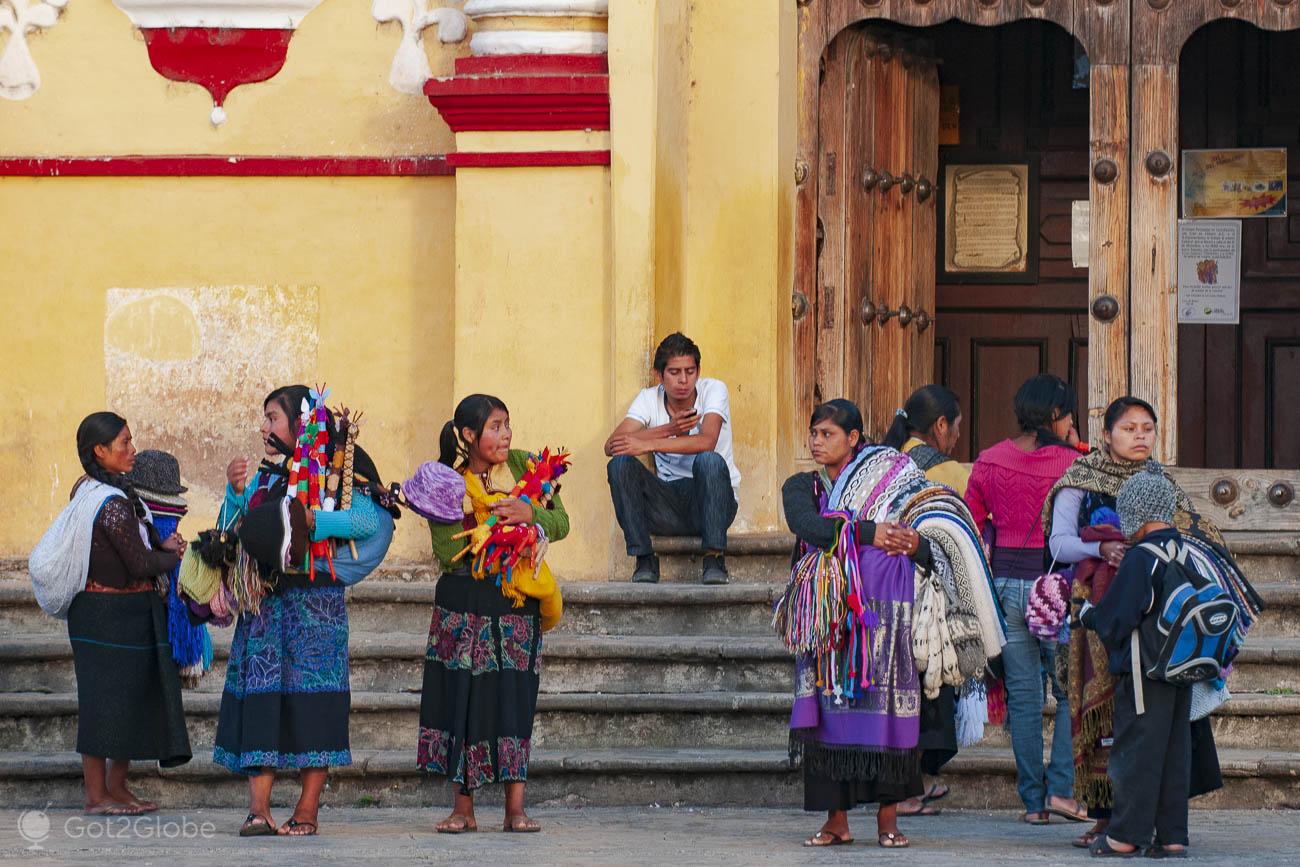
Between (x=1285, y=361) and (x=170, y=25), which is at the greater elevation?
(x=170, y=25)

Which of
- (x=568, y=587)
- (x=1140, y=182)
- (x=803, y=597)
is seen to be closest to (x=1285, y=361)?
(x=1140, y=182)

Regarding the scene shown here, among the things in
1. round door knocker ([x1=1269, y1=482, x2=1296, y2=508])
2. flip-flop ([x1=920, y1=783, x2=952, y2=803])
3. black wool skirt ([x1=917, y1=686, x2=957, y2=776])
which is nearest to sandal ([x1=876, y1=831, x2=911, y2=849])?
black wool skirt ([x1=917, y1=686, x2=957, y2=776])

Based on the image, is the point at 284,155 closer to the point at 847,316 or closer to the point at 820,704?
the point at 847,316

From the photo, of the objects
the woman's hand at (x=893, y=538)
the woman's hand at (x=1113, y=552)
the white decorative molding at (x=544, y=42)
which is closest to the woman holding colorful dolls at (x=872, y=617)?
the woman's hand at (x=893, y=538)

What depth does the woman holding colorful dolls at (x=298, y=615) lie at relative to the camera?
8.14 m

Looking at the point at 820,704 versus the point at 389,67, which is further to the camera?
the point at 389,67

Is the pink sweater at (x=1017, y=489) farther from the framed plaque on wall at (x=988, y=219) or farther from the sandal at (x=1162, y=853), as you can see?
the framed plaque on wall at (x=988, y=219)

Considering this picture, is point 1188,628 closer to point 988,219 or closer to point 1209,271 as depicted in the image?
point 1209,271

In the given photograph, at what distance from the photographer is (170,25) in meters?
11.2

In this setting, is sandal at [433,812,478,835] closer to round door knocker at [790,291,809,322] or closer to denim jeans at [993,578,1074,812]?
denim jeans at [993,578,1074,812]

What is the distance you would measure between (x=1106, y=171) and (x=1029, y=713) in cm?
348

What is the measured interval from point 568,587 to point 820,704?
2431 mm

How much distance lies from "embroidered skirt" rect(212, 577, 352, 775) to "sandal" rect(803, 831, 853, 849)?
161cm

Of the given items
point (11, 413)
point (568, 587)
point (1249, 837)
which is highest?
point (11, 413)
